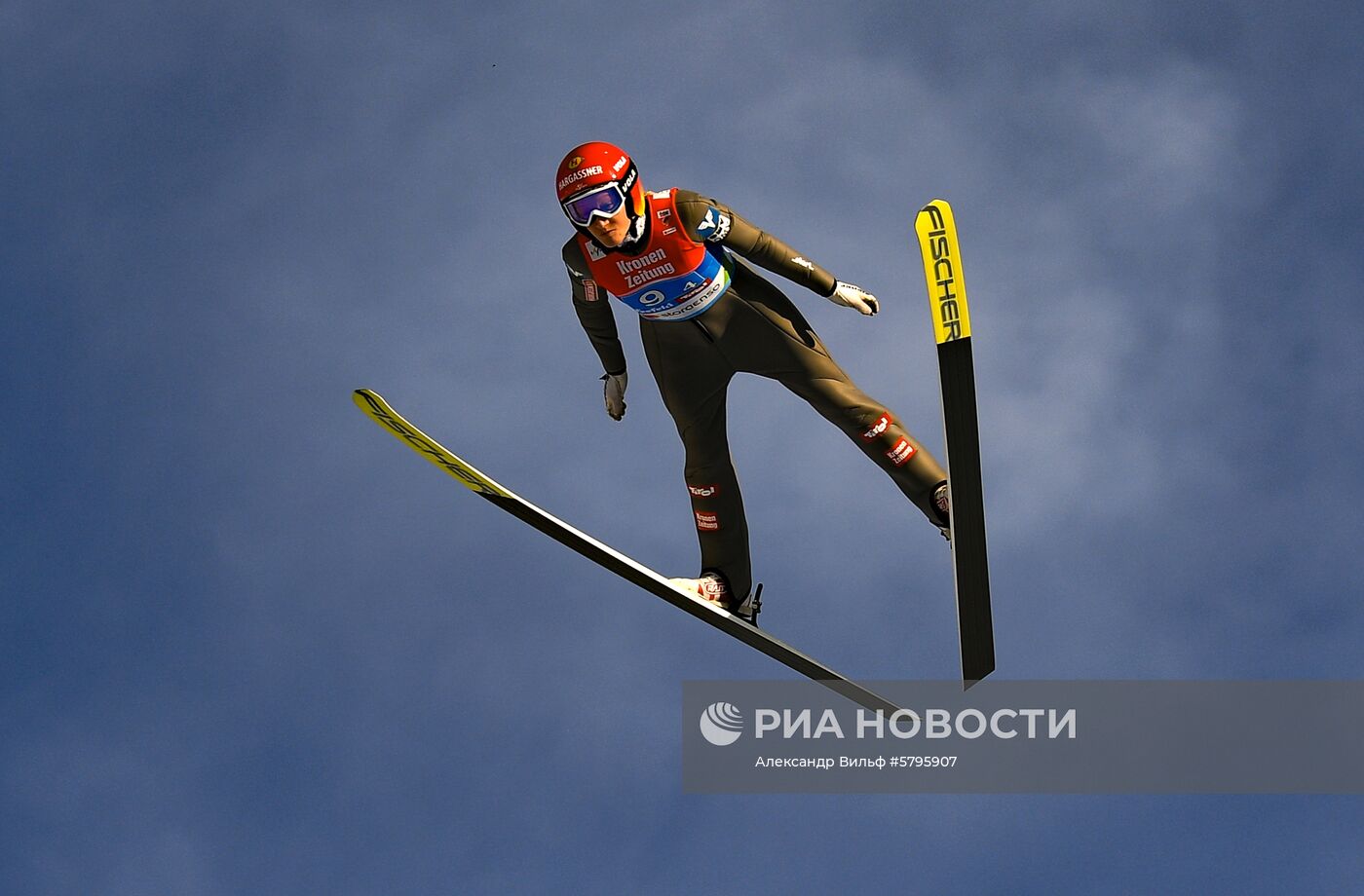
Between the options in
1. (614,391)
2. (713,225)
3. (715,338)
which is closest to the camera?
(713,225)

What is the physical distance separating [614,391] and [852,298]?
83.0 inches

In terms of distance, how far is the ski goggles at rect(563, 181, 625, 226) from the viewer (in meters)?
13.2

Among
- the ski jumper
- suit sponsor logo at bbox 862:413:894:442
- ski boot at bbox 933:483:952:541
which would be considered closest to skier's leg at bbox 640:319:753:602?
the ski jumper

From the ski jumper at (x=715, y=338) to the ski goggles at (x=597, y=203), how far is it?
33 cm

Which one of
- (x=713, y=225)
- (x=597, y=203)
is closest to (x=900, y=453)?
(x=713, y=225)

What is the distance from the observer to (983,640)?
13977 millimetres

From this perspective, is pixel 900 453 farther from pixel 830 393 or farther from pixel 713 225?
pixel 713 225

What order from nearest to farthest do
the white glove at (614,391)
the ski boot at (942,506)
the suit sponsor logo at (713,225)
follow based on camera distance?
the suit sponsor logo at (713,225), the ski boot at (942,506), the white glove at (614,391)

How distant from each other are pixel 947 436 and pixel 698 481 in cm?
210

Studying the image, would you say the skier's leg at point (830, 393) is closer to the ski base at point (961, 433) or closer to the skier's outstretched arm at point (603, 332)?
the ski base at point (961, 433)

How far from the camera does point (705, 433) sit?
47.5 feet

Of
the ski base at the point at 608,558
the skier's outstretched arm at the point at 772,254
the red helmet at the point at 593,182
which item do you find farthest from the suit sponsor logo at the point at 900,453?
the red helmet at the point at 593,182

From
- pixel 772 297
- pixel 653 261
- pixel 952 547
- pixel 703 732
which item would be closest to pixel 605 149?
pixel 653 261

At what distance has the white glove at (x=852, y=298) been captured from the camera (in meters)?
13.7
